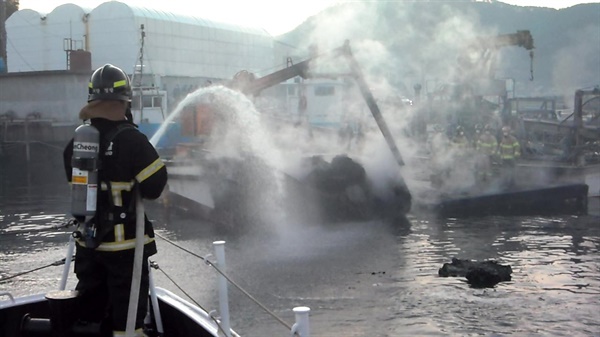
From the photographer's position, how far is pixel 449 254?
421 inches

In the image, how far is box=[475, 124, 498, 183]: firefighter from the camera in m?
16.9

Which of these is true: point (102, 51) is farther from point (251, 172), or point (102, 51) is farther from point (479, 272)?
point (479, 272)

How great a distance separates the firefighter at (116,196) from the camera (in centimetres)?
365

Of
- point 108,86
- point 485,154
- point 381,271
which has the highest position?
point 108,86

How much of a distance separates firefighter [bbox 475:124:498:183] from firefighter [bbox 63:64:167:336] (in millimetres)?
14179

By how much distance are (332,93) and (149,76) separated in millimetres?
8991

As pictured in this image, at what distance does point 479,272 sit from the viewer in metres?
8.84

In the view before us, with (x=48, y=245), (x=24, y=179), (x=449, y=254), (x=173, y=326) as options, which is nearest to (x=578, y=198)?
(x=449, y=254)

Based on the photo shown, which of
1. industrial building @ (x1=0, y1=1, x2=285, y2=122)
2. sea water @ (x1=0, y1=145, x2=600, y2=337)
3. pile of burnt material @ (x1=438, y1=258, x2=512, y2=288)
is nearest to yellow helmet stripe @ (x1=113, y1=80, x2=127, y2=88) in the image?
sea water @ (x1=0, y1=145, x2=600, y2=337)

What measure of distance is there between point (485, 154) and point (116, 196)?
48.6ft

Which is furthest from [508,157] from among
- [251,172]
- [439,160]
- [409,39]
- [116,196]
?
[409,39]

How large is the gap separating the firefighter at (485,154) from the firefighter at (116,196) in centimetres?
1418

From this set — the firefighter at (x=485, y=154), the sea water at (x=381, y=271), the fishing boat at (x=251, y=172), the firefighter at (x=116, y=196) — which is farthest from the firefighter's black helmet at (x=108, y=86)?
the firefighter at (x=485, y=154)

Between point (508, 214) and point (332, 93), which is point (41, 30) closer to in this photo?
point (332, 93)
